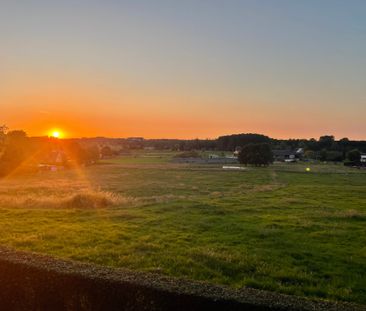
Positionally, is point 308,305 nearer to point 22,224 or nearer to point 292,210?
point 22,224

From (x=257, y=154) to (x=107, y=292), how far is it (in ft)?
295

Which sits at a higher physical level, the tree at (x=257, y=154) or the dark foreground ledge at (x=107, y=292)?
the tree at (x=257, y=154)

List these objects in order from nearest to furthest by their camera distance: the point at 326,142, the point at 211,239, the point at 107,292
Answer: the point at 107,292, the point at 211,239, the point at 326,142

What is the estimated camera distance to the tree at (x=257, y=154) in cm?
9550

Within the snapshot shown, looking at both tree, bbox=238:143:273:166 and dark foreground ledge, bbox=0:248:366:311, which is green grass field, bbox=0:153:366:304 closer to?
dark foreground ledge, bbox=0:248:366:311

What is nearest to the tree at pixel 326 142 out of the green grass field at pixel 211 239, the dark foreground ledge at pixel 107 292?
the green grass field at pixel 211 239

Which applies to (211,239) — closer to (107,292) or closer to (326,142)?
(107,292)

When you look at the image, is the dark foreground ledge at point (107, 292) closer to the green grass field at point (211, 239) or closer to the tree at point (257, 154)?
the green grass field at point (211, 239)

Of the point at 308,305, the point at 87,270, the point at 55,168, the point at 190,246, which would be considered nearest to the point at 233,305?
the point at 308,305

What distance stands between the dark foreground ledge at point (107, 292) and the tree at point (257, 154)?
88.8 meters

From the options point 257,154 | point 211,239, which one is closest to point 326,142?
point 257,154

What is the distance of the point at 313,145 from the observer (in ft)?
566

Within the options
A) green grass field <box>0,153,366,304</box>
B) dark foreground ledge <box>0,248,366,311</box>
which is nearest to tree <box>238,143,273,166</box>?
green grass field <box>0,153,366,304</box>

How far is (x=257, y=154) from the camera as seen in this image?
3765 inches
